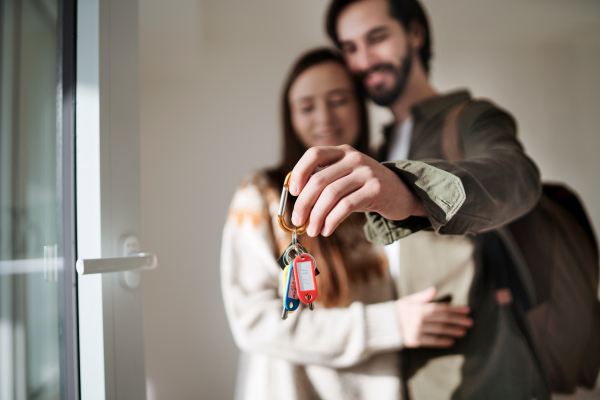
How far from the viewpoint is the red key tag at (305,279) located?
42cm

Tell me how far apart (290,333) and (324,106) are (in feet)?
2.02

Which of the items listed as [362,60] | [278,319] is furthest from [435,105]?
[278,319]

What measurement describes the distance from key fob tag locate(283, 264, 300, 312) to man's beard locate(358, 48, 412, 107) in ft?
2.51

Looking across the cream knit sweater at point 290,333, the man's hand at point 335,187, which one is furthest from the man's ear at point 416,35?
the man's hand at point 335,187

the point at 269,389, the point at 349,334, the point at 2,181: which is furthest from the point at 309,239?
the point at 2,181

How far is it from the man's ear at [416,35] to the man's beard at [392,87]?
0.06 meters

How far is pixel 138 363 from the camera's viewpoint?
2.13ft

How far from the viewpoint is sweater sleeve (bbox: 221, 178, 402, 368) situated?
0.83m

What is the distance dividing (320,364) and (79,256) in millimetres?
580

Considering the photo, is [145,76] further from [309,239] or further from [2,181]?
[309,239]

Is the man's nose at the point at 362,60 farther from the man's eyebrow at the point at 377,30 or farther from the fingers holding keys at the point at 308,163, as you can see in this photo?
the fingers holding keys at the point at 308,163

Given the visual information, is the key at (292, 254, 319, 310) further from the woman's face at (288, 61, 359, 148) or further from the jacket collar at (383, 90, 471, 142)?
the jacket collar at (383, 90, 471, 142)

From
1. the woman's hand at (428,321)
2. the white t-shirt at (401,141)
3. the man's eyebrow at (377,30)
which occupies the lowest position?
the woman's hand at (428,321)

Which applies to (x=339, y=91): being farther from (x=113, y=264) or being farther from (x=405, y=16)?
(x=113, y=264)
